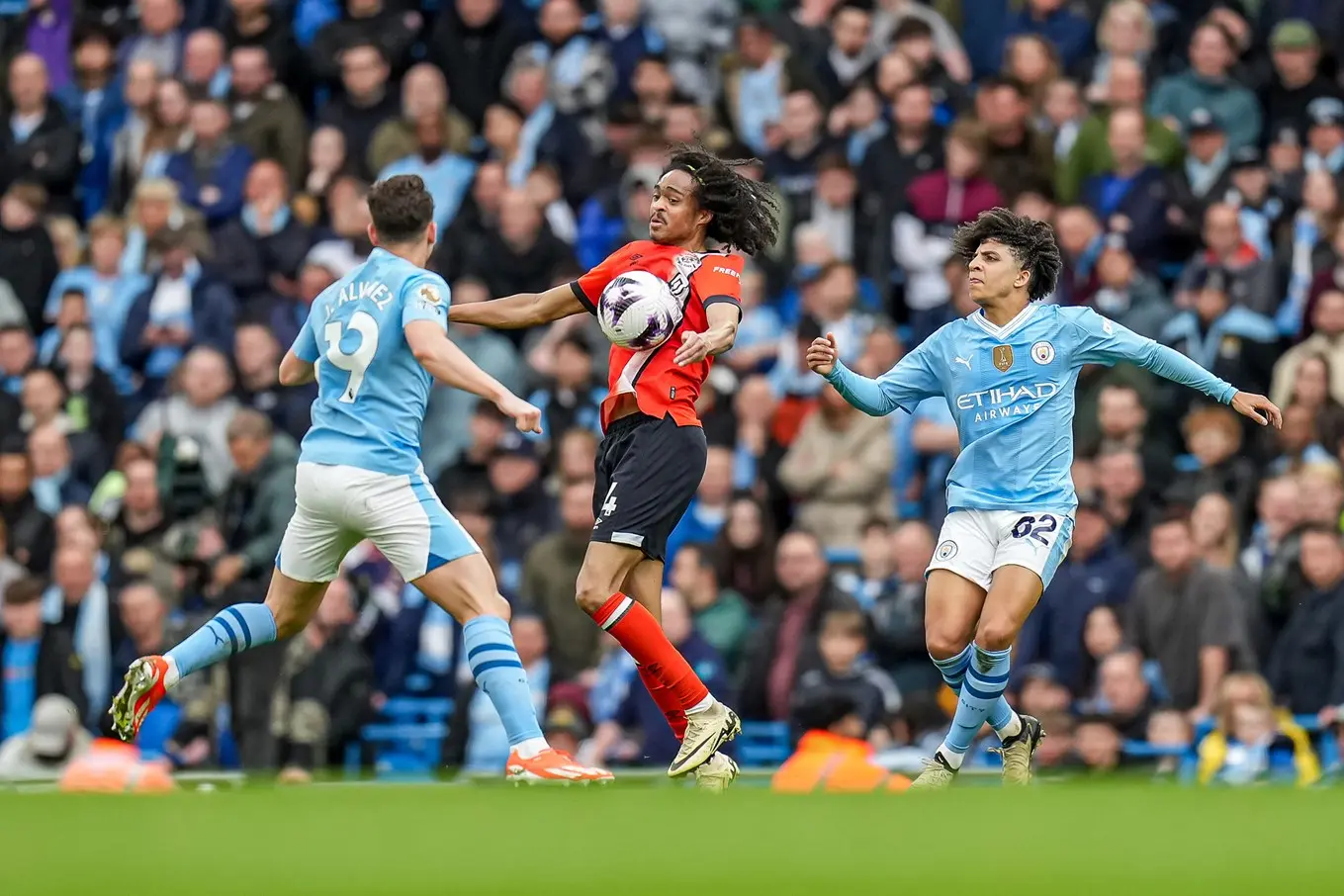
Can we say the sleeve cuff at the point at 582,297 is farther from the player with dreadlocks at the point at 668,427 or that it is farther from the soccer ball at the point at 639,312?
the soccer ball at the point at 639,312

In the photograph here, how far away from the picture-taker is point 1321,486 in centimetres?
1454

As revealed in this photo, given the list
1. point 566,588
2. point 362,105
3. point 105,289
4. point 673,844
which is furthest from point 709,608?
point 673,844

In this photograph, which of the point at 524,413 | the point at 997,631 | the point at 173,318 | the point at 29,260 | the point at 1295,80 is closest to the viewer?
the point at 524,413

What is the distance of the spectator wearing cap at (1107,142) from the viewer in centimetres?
1684

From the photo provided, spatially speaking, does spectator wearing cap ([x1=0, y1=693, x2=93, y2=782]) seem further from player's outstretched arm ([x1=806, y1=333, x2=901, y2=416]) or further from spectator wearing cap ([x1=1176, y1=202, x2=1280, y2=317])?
spectator wearing cap ([x1=1176, y1=202, x2=1280, y2=317])

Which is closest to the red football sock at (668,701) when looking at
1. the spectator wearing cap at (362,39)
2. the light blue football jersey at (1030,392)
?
the light blue football jersey at (1030,392)

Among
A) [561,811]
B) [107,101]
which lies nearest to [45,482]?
[107,101]

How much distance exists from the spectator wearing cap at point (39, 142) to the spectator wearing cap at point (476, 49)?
3306 mm

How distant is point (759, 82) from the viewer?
18312mm

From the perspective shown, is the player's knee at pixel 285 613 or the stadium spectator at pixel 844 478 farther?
the stadium spectator at pixel 844 478

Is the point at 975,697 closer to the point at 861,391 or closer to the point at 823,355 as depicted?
the point at 861,391

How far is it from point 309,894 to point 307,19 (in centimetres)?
1543

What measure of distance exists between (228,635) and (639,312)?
7.45ft

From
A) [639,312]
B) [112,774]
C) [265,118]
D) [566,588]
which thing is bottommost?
[112,774]
